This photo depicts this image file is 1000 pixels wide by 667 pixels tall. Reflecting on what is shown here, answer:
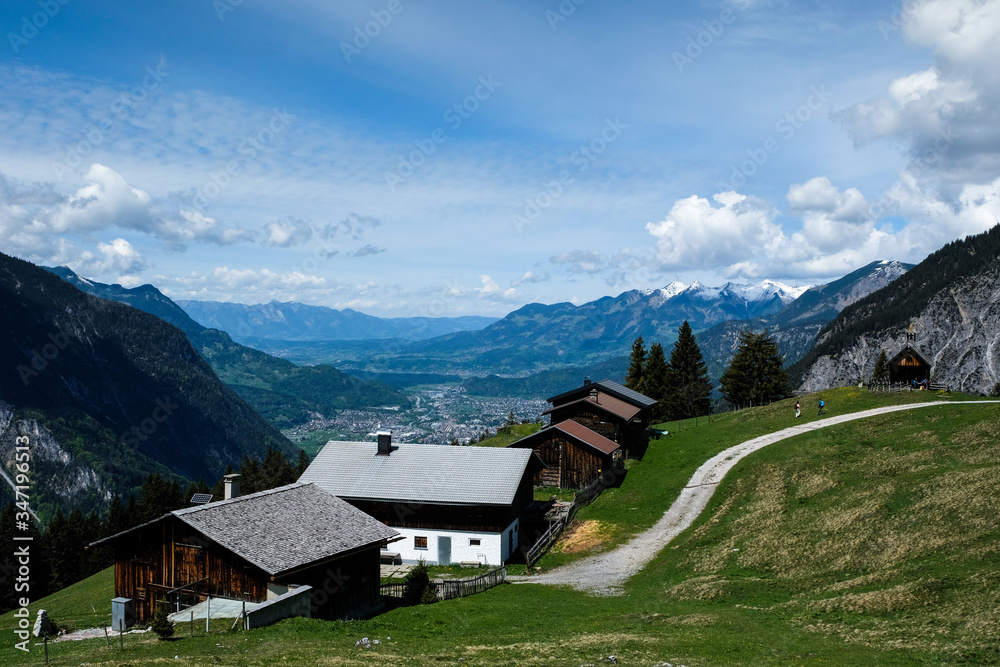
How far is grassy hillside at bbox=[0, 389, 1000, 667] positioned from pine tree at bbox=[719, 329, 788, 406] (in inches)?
1987

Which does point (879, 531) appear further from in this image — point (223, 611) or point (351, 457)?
point (351, 457)

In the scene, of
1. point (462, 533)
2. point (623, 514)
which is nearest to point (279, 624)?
point (462, 533)

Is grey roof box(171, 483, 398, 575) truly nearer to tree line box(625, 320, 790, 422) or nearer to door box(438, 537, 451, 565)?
door box(438, 537, 451, 565)

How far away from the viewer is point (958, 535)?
28484 mm

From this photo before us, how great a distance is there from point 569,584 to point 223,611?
18.6m

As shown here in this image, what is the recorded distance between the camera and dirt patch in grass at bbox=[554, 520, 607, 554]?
45031 millimetres

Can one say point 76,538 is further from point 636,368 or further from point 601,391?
point 636,368

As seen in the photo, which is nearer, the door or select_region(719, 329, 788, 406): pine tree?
the door

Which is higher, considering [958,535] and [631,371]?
[631,371]

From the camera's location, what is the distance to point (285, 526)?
104 feet

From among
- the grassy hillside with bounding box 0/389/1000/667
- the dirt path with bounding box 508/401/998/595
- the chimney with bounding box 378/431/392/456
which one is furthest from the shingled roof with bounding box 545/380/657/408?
the chimney with bounding box 378/431/392/456

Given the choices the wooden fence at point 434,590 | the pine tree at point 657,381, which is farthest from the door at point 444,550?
the pine tree at point 657,381

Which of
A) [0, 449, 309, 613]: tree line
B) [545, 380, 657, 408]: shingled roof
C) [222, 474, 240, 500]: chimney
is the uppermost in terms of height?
[545, 380, 657, 408]: shingled roof

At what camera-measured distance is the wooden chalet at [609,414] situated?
6856cm
